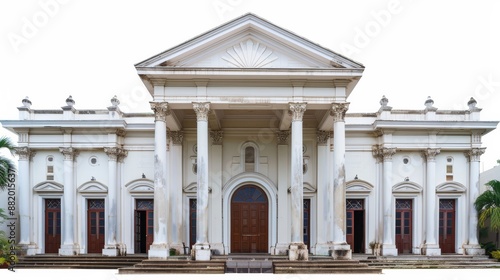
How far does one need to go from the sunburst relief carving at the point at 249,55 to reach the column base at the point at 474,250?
12.4m

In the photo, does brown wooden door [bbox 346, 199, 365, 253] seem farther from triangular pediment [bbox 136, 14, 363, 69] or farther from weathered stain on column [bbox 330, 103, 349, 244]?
triangular pediment [bbox 136, 14, 363, 69]

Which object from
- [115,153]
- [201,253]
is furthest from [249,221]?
[115,153]

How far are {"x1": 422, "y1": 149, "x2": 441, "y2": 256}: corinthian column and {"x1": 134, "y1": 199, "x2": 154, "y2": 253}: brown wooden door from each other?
12.3m

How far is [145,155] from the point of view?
2009 centimetres

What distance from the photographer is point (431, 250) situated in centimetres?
1928

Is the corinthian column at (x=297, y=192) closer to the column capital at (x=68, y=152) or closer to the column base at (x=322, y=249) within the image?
Answer: the column base at (x=322, y=249)

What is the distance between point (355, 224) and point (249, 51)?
10114 mm

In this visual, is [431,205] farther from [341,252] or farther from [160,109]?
[160,109]

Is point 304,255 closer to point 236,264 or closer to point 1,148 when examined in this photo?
point 236,264

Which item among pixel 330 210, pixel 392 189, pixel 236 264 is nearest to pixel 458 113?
pixel 392 189

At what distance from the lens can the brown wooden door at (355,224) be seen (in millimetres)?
19984

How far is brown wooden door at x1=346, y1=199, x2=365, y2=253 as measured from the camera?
19984mm

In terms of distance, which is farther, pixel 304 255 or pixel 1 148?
pixel 1 148

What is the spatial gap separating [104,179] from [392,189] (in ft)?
42.7
